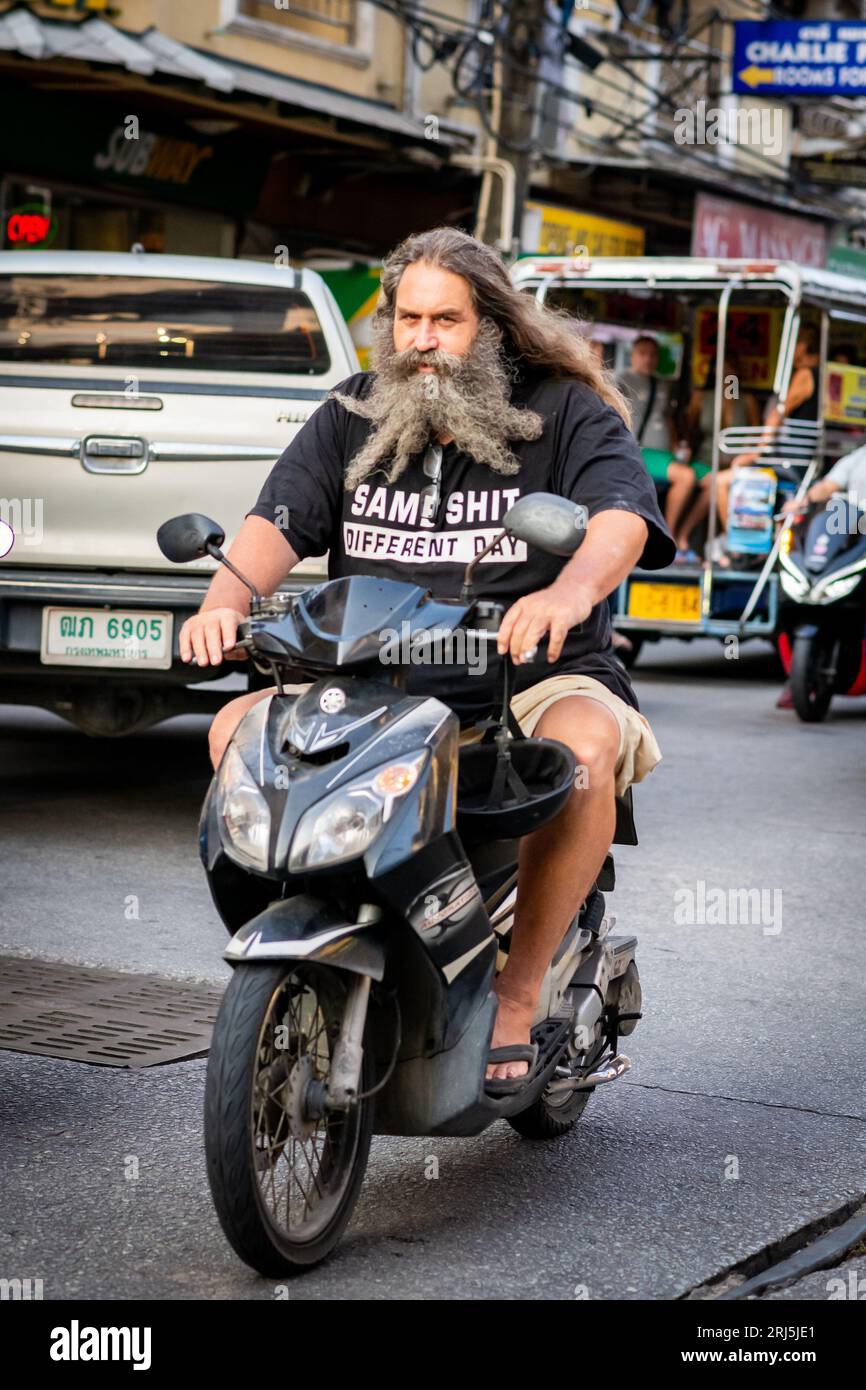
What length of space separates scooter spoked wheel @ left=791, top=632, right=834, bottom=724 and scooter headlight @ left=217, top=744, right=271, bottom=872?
8.89m

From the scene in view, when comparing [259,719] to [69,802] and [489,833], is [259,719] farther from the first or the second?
[69,802]

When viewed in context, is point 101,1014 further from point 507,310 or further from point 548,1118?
point 507,310

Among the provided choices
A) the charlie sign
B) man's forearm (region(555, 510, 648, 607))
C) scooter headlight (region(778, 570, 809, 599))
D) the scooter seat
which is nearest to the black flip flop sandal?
the scooter seat

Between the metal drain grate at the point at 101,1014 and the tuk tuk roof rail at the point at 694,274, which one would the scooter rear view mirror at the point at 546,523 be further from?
the tuk tuk roof rail at the point at 694,274

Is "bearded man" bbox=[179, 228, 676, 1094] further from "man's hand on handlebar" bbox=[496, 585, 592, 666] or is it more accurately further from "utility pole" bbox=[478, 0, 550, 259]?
"utility pole" bbox=[478, 0, 550, 259]

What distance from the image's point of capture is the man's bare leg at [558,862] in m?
3.84

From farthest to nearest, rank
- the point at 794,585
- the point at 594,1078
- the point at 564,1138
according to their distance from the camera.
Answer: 1. the point at 794,585
2. the point at 564,1138
3. the point at 594,1078

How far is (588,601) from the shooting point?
372cm

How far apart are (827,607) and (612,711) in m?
8.47

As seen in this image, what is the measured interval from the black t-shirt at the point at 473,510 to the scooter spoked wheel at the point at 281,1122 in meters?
0.74

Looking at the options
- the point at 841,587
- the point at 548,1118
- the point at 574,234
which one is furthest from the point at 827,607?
the point at 574,234

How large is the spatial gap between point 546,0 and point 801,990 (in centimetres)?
1308

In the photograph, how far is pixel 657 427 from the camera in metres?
15.9
